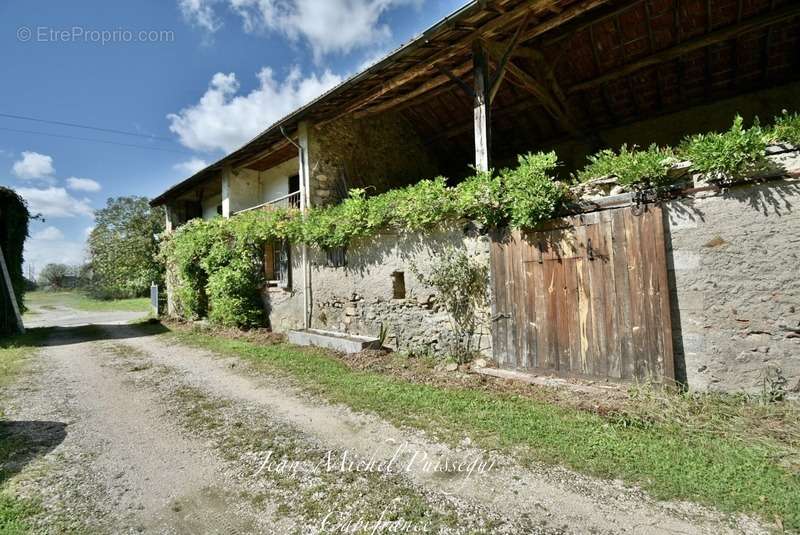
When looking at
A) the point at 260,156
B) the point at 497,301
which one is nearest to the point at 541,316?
the point at 497,301

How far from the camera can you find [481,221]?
6.05 metres

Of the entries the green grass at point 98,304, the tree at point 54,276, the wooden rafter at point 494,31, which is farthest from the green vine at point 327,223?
the tree at point 54,276

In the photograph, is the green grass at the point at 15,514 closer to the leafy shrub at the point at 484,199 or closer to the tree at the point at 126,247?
the leafy shrub at the point at 484,199

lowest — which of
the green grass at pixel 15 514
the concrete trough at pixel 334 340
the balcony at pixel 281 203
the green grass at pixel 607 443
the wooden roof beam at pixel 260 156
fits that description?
the green grass at pixel 607 443

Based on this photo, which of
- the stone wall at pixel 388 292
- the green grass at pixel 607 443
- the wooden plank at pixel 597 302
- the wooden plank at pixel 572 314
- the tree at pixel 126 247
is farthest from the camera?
the tree at pixel 126 247

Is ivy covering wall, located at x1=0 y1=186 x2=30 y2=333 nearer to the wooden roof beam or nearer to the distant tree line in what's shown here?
the wooden roof beam

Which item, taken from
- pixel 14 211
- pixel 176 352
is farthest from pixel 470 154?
pixel 14 211

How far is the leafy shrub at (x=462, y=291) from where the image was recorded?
20.7 ft

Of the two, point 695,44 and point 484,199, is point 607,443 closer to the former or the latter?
point 484,199

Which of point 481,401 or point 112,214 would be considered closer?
point 481,401

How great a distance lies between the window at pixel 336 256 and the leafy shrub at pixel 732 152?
6416mm

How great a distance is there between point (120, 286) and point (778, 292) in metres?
35.9

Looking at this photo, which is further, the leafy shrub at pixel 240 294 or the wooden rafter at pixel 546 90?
the leafy shrub at pixel 240 294

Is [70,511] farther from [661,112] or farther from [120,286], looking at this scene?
[120,286]
